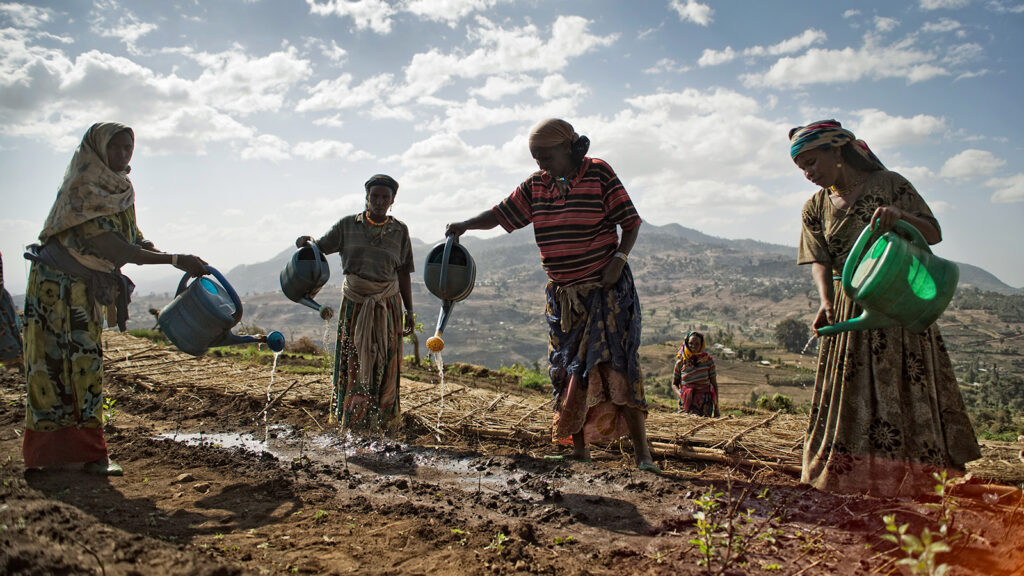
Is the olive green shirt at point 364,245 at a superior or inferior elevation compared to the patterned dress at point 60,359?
superior

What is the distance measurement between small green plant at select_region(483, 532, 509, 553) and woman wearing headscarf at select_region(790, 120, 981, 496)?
5.40ft

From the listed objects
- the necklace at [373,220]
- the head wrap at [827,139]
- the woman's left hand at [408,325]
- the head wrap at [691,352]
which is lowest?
the head wrap at [691,352]

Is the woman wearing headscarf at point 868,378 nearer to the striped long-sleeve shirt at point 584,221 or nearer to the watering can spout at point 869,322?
the watering can spout at point 869,322

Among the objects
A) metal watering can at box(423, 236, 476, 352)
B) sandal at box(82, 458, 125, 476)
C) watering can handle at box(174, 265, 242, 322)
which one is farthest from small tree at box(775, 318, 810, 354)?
sandal at box(82, 458, 125, 476)

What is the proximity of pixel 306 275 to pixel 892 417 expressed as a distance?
11.5ft

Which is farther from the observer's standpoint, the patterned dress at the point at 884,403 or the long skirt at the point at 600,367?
the long skirt at the point at 600,367

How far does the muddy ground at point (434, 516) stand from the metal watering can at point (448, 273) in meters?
1.06

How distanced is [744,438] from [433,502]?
6.99 ft

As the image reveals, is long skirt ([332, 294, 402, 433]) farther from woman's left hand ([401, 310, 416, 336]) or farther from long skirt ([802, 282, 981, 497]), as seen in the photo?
long skirt ([802, 282, 981, 497])

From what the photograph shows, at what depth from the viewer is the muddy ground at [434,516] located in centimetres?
209

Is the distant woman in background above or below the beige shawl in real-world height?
below

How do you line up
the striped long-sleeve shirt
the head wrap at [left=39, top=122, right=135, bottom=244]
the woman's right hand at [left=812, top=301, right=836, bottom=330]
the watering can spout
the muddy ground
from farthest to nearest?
the striped long-sleeve shirt < the head wrap at [left=39, top=122, right=135, bottom=244] < the woman's right hand at [left=812, top=301, right=836, bottom=330] < the watering can spout < the muddy ground

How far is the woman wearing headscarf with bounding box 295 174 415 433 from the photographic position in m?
4.47

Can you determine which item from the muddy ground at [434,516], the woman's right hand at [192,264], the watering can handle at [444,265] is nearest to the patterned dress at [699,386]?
the muddy ground at [434,516]
